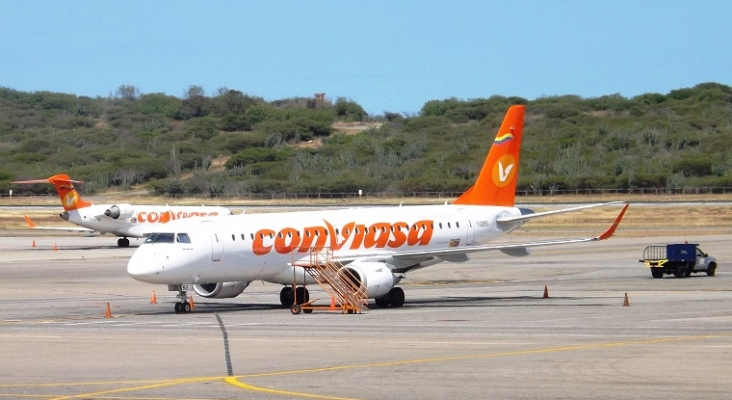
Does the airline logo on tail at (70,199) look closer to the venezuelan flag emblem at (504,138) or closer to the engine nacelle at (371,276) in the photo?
the venezuelan flag emblem at (504,138)

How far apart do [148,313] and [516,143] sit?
600 inches

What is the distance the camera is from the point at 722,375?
63.0 feet

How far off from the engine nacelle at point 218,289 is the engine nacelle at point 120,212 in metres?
42.8

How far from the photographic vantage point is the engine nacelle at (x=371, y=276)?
35.3 m

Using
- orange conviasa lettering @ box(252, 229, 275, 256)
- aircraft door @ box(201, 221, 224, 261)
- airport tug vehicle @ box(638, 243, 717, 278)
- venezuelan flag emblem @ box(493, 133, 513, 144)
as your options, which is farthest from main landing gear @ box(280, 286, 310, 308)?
airport tug vehicle @ box(638, 243, 717, 278)

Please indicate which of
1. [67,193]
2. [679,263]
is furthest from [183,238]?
[67,193]

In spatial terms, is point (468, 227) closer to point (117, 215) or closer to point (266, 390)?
point (266, 390)

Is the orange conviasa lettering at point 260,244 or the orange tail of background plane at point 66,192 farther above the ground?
the orange tail of background plane at point 66,192

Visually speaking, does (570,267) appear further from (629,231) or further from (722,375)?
(722,375)

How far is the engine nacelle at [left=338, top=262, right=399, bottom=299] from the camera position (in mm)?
35281

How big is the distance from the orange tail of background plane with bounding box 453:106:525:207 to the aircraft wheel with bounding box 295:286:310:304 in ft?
26.4

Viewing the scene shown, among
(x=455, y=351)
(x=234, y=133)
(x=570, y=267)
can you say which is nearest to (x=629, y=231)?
(x=570, y=267)

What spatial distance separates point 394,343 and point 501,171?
18.6m

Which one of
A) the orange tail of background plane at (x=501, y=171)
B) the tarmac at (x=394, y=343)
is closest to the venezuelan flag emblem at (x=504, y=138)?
the orange tail of background plane at (x=501, y=171)
